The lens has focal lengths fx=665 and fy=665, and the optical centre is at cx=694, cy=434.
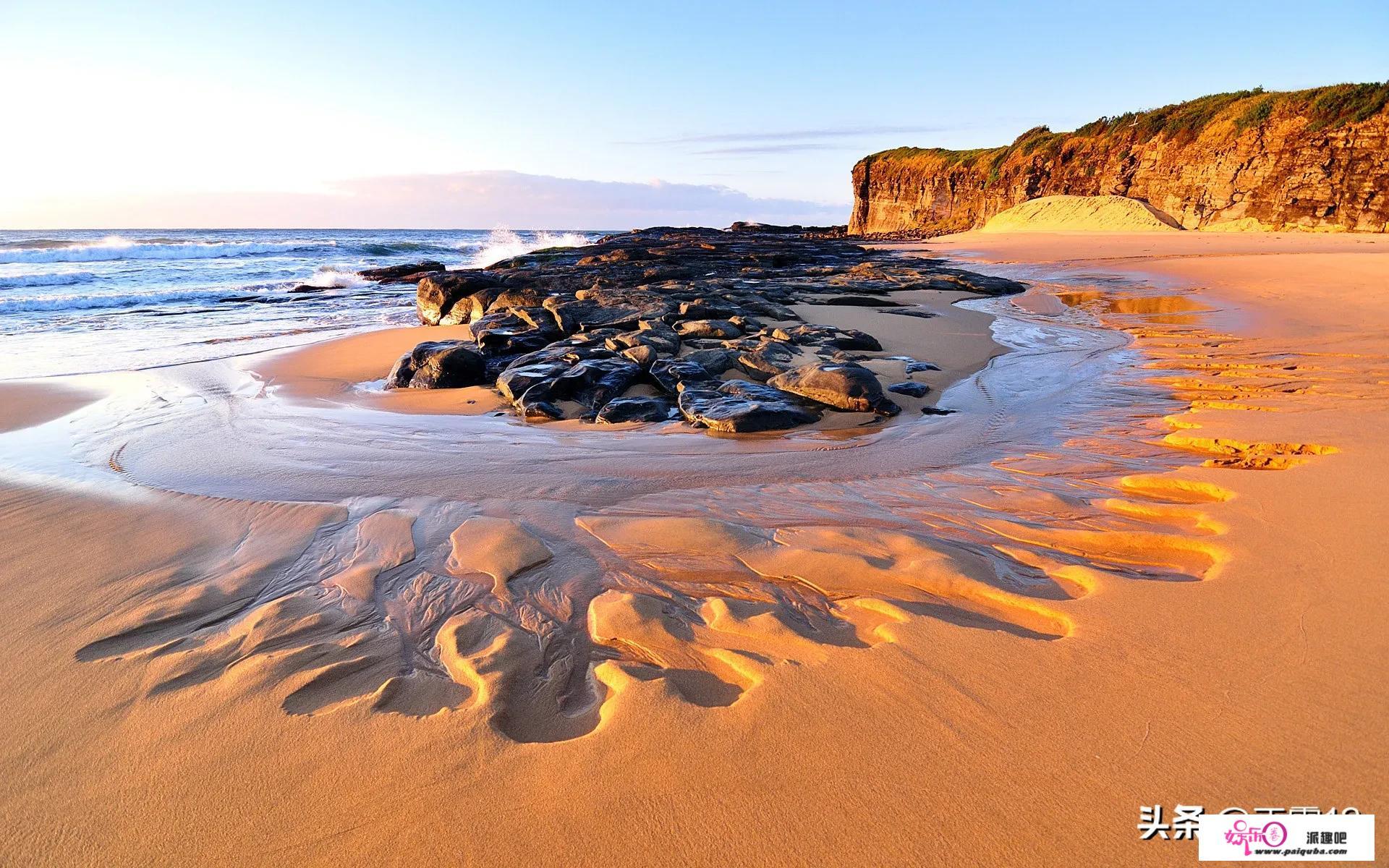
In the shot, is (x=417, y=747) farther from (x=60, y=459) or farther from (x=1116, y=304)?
(x=1116, y=304)

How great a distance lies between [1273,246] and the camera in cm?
1780

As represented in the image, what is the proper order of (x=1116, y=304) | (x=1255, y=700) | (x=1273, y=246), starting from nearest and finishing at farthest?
1. (x=1255, y=700)
2. (x=1116, y=304)
3. (x=1273, y=246)

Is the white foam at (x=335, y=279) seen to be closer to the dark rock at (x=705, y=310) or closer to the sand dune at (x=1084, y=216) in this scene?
the dark rock at (x=705, y=310)

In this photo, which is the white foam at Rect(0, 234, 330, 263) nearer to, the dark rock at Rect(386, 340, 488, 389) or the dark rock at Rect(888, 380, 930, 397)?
the dark rock at Rect(386, 340, 488, 389)

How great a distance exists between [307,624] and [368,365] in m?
5.84

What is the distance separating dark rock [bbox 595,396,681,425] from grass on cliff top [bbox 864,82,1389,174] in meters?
29.1

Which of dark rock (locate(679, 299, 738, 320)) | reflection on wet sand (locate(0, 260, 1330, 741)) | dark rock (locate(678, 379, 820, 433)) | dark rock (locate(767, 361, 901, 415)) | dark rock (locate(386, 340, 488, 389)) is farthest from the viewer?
dark rock (locate(679, 299, 738, 320))

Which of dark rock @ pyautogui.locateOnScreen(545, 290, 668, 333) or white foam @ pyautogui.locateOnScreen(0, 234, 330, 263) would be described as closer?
dark rock @ pyautogui.locateOnScreen(545, 290, 668, 333)

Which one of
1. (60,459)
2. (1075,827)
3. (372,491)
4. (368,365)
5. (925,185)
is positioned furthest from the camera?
(925,185)

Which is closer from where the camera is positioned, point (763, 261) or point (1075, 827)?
point (1075, 827)

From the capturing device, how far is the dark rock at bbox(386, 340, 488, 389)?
6.04m

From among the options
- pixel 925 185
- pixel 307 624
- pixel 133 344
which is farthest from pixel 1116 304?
pixel 925 185

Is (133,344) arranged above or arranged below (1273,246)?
below

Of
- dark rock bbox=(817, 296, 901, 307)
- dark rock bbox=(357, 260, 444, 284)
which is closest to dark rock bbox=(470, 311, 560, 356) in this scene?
dark rock bbox=(817, 296, 901, 307)
